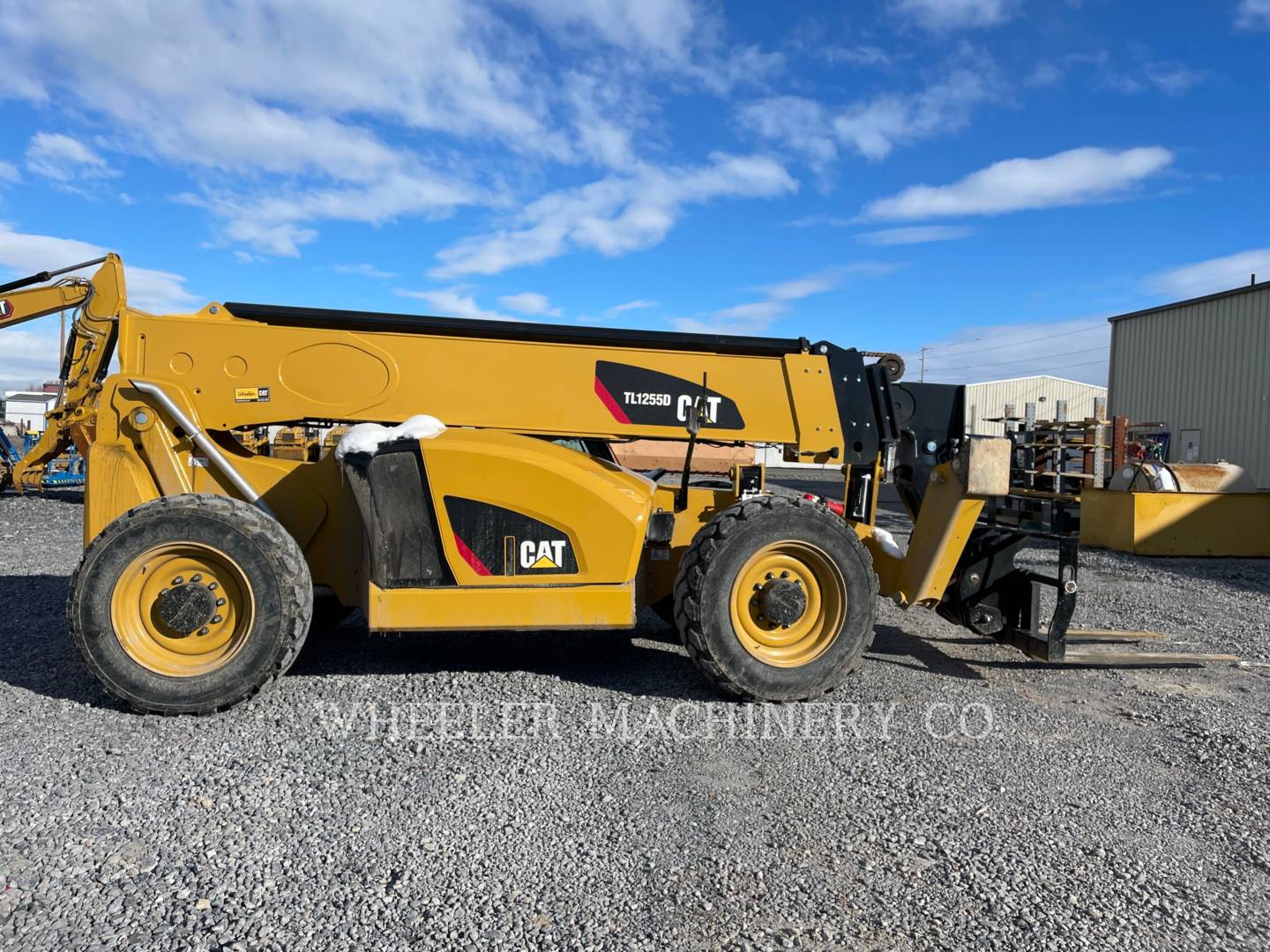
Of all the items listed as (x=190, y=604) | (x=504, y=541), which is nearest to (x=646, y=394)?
(x=504, y=541)

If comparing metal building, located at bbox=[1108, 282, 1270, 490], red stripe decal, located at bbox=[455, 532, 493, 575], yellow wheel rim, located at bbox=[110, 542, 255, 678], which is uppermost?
metal building, located at bbox=[1108, 282, 1270, 490]

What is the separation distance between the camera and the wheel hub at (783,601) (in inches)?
191

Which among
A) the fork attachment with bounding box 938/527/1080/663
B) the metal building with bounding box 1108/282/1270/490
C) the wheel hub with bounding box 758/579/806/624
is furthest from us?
the metal building with bounding box 1108/282/1270/490

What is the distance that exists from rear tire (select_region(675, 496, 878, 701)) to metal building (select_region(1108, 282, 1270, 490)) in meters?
21.6

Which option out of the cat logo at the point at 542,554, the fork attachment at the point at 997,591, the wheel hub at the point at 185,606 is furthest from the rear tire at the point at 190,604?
the fork attachment at the point at 997,591

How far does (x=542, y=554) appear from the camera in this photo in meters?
4.80

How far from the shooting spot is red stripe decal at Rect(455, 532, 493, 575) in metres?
4.74

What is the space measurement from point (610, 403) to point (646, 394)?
239 mm

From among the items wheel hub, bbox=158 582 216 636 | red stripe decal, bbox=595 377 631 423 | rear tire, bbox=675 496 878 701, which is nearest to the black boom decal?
rear tire, bbox=675 496 878 701

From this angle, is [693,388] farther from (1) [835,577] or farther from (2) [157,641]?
(2) [157,641]

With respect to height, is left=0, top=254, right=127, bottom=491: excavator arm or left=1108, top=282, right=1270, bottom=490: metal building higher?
left=1108, top=282, right=1270, bottom=490: metal building

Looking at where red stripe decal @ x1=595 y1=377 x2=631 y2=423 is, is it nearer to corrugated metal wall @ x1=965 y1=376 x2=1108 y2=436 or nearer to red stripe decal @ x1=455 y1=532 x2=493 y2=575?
red stripe decal @ x1=455 y1=532 x2=493 y2=575

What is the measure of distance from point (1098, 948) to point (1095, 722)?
237 cm

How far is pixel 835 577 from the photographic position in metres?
5.00
